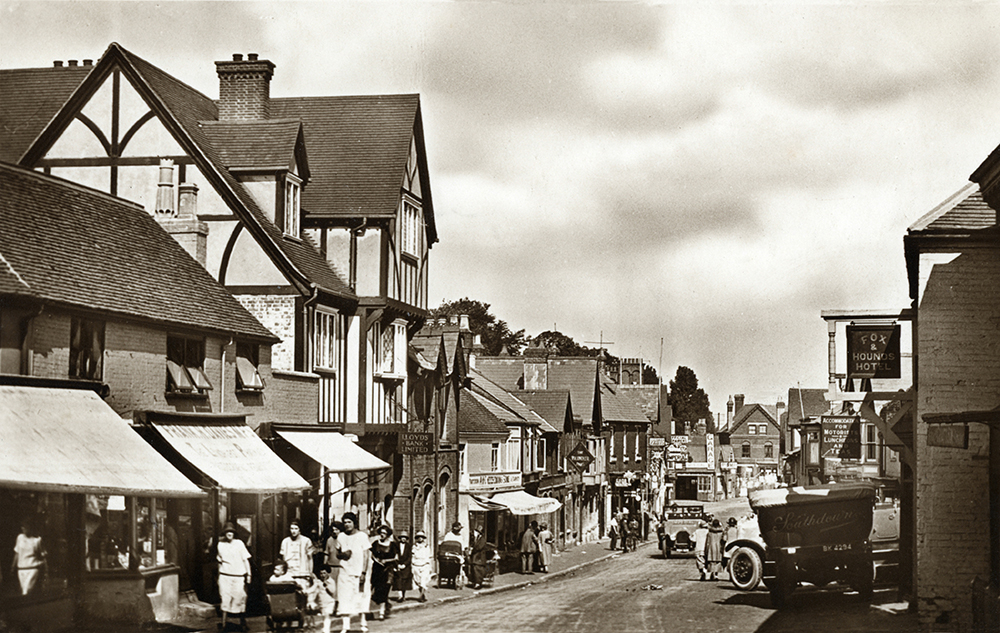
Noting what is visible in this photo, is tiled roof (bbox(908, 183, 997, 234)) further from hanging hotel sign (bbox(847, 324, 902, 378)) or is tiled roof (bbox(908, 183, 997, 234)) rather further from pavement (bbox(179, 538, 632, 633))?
pavement (bbox(179, 538, 632, 633))

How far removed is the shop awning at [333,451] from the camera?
23.5 metres

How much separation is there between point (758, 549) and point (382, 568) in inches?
392

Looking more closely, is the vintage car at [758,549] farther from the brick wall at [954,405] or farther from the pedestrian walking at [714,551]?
the brick wall at [954,405]

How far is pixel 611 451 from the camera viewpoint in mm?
72125

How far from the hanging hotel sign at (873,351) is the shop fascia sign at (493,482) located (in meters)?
19.4

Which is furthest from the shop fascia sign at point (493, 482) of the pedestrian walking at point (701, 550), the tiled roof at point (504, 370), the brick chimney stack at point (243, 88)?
the tiled roof at point (504, 370)

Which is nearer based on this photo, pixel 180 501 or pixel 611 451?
pixel 180 501

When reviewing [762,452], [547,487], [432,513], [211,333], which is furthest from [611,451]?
[762,452]

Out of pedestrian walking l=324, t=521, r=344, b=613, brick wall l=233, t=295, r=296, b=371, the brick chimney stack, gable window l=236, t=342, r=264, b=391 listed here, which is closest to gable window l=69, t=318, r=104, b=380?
pedestrian walking l=324, t=521, r=344, b=613

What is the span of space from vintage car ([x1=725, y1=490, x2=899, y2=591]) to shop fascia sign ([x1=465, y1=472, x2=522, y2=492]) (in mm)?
11421

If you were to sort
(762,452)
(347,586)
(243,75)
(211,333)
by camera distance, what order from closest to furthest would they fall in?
(347,586)
(211,333)
(243,75)
(762,452)

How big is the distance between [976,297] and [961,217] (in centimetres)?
141

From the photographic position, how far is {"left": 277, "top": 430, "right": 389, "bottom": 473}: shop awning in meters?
23.5

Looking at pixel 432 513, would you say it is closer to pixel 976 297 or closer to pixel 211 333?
pixel 211 333
